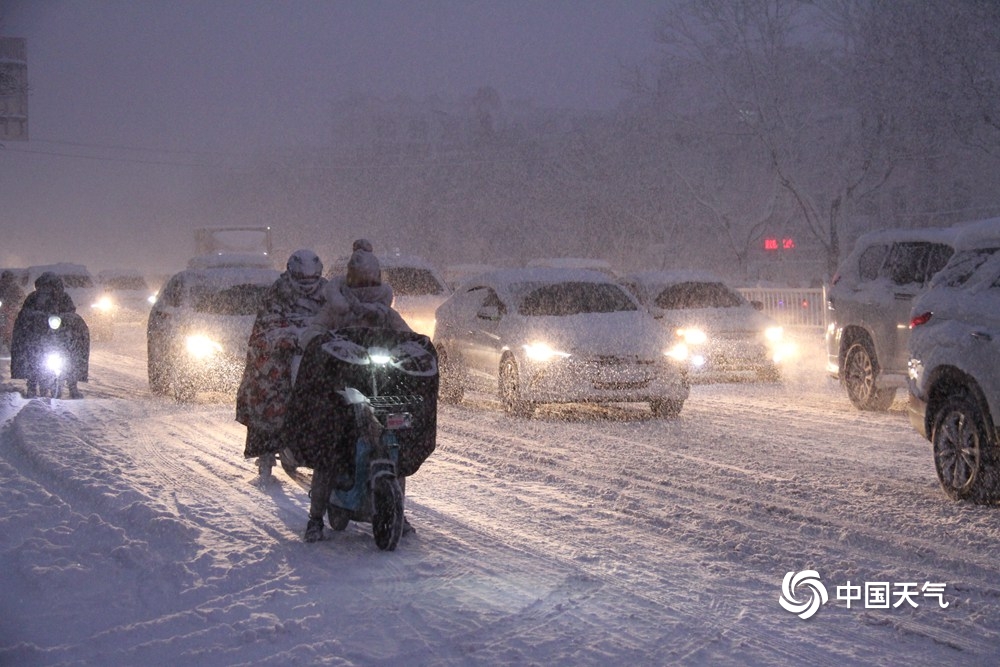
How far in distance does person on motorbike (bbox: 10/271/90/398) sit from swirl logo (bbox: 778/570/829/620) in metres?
12.6

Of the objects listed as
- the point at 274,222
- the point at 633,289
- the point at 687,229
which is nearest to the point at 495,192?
the point at 687,229

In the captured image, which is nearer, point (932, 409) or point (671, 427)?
point (932, 409)

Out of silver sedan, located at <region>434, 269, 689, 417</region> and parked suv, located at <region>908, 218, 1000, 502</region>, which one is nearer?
parked suv, located at <region>908, 218, 1000, 502</region>

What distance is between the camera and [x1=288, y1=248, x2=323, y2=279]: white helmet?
8.80 metres

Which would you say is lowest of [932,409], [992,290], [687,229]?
[932,409]

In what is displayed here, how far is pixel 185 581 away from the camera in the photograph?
6.10 meters

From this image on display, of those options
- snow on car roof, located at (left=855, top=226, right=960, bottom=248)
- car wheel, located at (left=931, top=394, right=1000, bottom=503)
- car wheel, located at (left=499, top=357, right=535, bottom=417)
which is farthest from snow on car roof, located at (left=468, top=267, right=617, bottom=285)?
car wheel, located at (left=931, top=394, right=1000, bottom=503)

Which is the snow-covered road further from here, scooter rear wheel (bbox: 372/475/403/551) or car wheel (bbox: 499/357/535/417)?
car wheel (bbox: 499/357/535/417)

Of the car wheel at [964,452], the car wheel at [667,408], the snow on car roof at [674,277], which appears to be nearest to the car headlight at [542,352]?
the car wheel at [667,408]

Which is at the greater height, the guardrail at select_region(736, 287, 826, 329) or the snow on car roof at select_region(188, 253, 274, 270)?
the snow on car roof at select_region(188, 253, 274, 270)

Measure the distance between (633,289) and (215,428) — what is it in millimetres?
8290

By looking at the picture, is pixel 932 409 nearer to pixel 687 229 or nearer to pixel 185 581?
pixel 185 581

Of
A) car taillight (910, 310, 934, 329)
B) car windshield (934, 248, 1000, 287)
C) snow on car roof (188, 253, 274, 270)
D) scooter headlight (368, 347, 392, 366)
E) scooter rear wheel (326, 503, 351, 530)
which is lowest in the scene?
scooter rear wheel (326, 503, 351, 530)

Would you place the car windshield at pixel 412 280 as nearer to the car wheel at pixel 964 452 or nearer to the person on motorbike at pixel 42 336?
the person on motorbike at pixel 42 336
